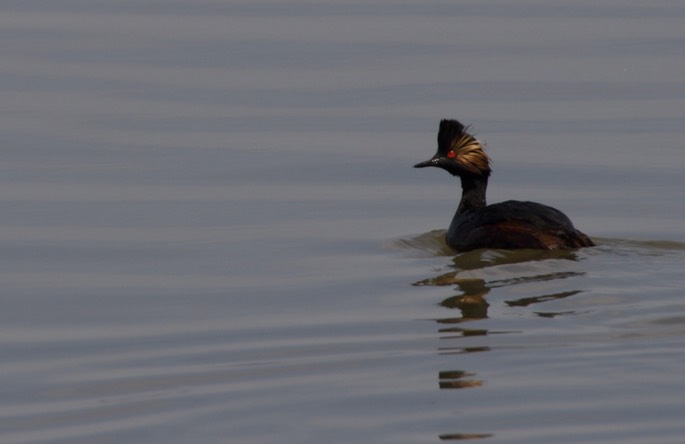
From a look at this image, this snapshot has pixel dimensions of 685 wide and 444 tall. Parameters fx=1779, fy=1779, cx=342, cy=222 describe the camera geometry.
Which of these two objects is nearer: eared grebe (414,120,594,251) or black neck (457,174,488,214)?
eared grebe (414,120,594,251)

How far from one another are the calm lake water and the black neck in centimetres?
33

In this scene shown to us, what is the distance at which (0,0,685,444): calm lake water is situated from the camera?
816 cm

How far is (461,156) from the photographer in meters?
13.6

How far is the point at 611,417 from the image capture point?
7723 millimetres

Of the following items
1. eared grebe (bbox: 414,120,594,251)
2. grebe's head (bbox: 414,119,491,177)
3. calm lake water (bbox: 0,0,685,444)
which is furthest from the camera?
grebe's head (bbox: 414,119,491,177)

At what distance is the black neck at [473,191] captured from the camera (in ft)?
44.7

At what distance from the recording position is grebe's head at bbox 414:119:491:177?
13.6 metres

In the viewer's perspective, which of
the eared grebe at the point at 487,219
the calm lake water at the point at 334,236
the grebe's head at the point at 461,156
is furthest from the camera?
the grebe's head at the point at 461,156

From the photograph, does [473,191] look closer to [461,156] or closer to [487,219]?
[461,156]

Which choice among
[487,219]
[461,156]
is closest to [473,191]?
[461,156]

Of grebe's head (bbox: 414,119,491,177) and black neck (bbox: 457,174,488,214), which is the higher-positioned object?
grebe's head (bbox: 414,119,491,177)

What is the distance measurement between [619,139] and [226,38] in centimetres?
646

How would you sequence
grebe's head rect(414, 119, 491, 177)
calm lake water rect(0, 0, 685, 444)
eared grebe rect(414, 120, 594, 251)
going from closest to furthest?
calm lake water rect(0, 0, 685, 444) → eared grebe rect(414, 120, 594, 251) → grebe's head rect(414, 119, 491, 177)

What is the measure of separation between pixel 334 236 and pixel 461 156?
1262mm
